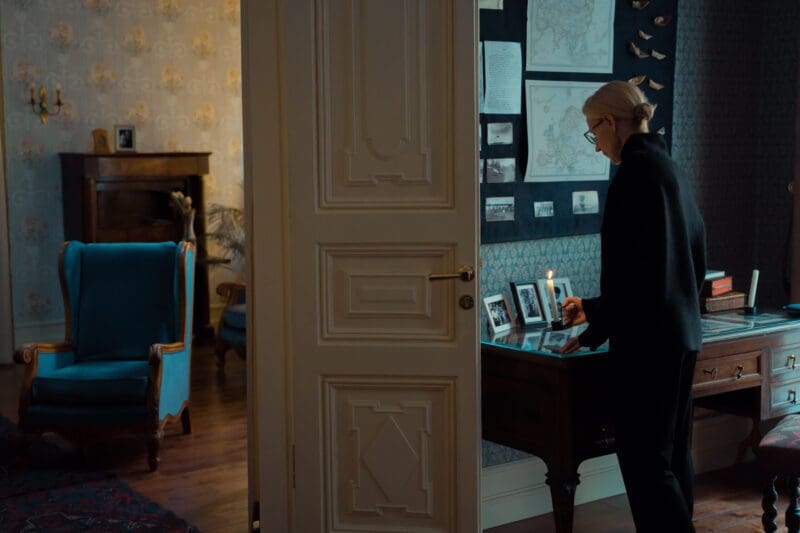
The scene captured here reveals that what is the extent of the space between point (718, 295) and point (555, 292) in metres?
0.70

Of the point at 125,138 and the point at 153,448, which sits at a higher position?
the point at 125,138

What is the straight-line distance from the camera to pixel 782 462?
338 centimetres

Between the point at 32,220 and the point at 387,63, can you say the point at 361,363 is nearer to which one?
the point at 387,63

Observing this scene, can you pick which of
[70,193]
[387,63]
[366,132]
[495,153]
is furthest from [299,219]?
[70,193]

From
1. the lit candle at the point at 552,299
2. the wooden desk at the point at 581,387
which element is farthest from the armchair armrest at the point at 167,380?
the lit candle at the point at 552,299

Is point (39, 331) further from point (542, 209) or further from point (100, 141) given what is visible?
point (542, 209)

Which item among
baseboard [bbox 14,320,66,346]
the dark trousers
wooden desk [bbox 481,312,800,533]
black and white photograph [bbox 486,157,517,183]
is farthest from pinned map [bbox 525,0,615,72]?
baseboard [bbox 14,320,66,346]

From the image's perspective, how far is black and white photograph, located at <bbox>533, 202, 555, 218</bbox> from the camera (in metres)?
4.11

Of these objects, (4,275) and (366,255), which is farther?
(4,275)

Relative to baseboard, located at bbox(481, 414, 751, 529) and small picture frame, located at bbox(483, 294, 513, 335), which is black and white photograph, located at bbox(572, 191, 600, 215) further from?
baseboard, located at bbox(481, 414, 751, 529)

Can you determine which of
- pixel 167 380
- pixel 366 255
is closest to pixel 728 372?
pixel 366 255

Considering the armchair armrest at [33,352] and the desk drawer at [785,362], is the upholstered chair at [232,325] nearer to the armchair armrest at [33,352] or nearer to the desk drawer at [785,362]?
the armchair armrest at [33,352]

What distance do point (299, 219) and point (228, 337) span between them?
12.1 ft

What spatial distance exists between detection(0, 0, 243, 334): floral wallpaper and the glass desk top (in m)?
4.91
